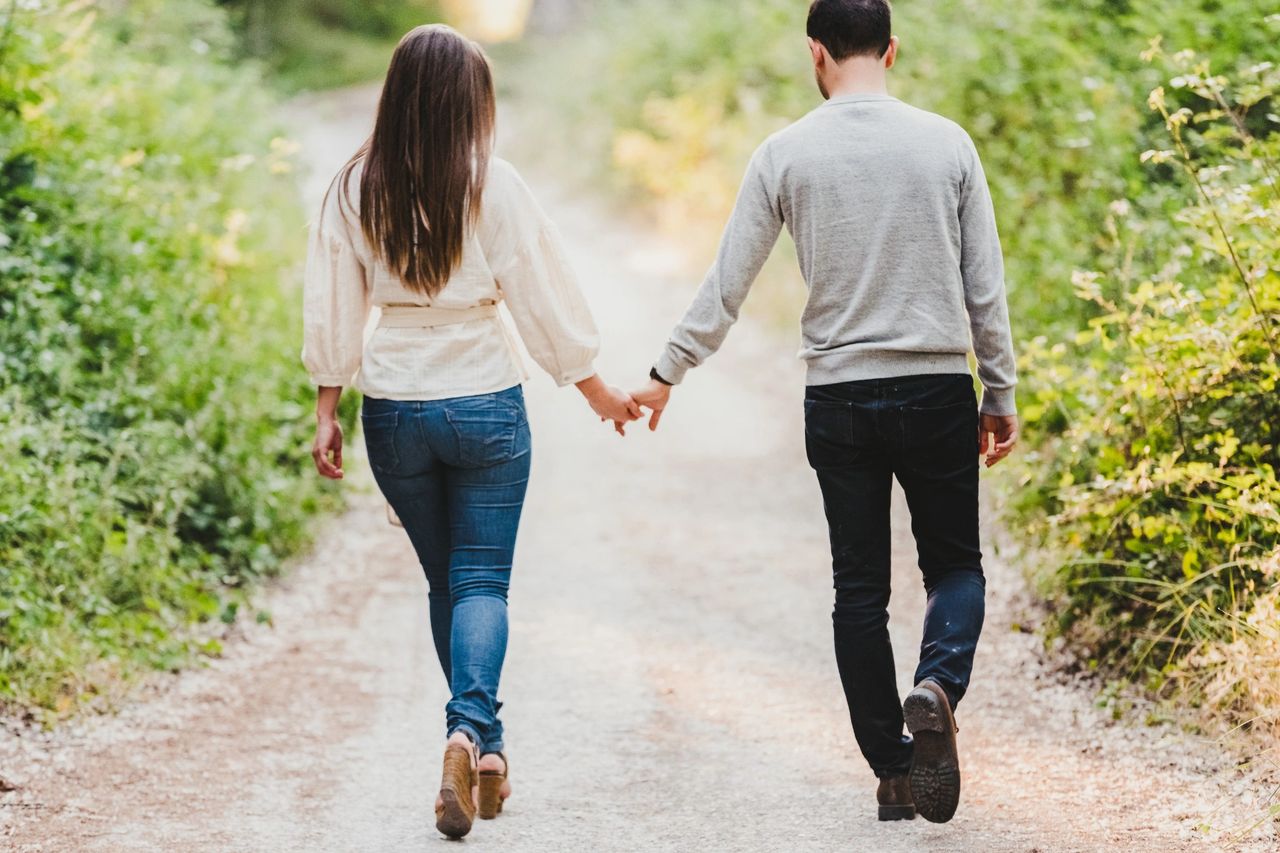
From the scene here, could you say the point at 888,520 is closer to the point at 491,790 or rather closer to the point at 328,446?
the point at 491,790

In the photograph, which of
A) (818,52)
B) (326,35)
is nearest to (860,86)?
(818,52)

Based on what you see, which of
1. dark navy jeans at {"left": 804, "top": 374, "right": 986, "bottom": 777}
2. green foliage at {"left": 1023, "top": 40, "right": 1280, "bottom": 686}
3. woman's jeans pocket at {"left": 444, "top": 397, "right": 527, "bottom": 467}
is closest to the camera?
dark navy jeans at {"left": 804, "top": 374, "right": 986, "bottom": 777}

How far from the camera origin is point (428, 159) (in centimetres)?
357

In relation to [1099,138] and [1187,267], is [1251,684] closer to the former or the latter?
[1187,267]

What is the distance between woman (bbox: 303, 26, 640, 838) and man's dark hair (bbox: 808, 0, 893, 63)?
35.2 inches

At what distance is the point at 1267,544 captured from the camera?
4414 mm

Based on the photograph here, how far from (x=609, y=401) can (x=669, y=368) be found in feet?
0.81

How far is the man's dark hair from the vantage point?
3.49 metres

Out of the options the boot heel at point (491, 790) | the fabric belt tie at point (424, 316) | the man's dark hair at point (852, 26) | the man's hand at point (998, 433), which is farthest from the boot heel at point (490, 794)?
the man's dark hair at point (852, 26)

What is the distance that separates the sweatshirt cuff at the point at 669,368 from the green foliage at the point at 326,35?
22385 millimetres

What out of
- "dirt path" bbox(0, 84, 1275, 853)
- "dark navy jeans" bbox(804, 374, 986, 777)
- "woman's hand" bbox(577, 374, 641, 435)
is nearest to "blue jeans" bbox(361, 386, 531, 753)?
"woman's hand" bbox(577, 374, 641, 435)

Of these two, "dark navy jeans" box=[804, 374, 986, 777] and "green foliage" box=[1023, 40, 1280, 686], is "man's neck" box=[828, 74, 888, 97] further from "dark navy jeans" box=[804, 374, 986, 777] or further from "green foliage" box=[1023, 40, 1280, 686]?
"green foliage" box=[1023, 40, 1280, 686]

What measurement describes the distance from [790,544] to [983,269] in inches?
145

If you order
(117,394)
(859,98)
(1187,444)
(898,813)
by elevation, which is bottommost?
(117,394)
